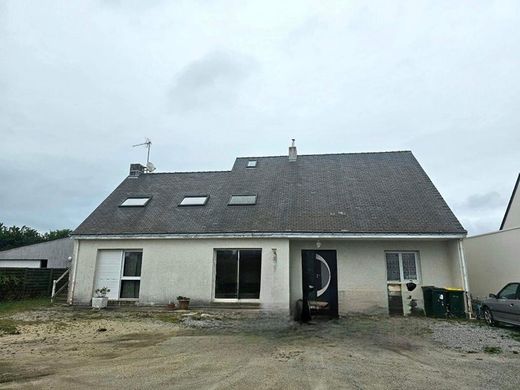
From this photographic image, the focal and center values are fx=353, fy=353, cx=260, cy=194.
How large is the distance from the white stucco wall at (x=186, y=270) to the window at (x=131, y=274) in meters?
0.36

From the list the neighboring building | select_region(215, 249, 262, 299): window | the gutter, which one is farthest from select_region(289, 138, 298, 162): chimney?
the neighboring building

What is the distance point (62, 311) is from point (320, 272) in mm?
9167

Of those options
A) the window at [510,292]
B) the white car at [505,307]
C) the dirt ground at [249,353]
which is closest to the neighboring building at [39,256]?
the dirt ground at [249,353]

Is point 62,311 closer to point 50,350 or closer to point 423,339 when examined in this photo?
point 50,350

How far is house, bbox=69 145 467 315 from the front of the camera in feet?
40.2

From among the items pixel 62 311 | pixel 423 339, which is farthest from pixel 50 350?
pixel 423 339

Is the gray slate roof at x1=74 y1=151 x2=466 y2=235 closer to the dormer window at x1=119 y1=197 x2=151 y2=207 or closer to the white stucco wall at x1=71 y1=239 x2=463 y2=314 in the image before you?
the dormer window at x1=119 y1=197 x2=151 y2=207

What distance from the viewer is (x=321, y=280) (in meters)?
12.7

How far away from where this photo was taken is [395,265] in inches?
500

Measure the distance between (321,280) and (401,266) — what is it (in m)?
2.90

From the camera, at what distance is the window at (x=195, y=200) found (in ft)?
49.4

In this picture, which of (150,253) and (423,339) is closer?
(423,339)

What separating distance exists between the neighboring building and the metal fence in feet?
34.7

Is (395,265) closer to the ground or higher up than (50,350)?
higher up
